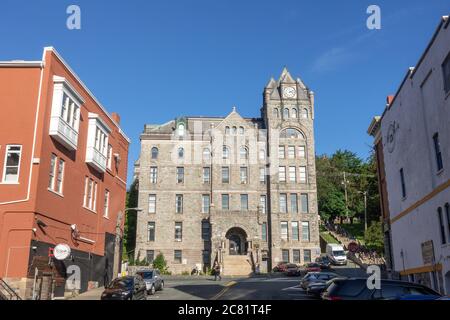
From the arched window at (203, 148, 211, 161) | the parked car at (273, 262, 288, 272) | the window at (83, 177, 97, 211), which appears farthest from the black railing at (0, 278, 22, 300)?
the arched window at (203, 148, 211, 161)

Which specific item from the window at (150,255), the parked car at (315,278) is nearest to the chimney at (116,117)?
the parked car at (315,278)

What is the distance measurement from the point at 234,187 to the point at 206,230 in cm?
702

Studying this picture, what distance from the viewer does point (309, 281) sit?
27.1 metres

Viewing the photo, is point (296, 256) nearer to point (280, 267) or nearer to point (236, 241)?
point (280, 267)

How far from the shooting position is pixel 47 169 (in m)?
23.1

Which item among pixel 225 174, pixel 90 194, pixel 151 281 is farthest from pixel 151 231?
pixel 151 281

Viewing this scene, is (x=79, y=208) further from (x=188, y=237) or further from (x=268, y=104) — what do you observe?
(x=268, y=104)

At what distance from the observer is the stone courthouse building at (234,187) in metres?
58.2

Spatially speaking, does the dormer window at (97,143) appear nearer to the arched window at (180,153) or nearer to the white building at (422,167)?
the white building at (422,167)

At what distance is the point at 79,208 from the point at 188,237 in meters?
32.4

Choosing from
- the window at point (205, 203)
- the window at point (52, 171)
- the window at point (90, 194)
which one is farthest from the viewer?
the window at point (205, 203)

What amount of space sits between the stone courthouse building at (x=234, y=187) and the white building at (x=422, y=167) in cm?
2703
